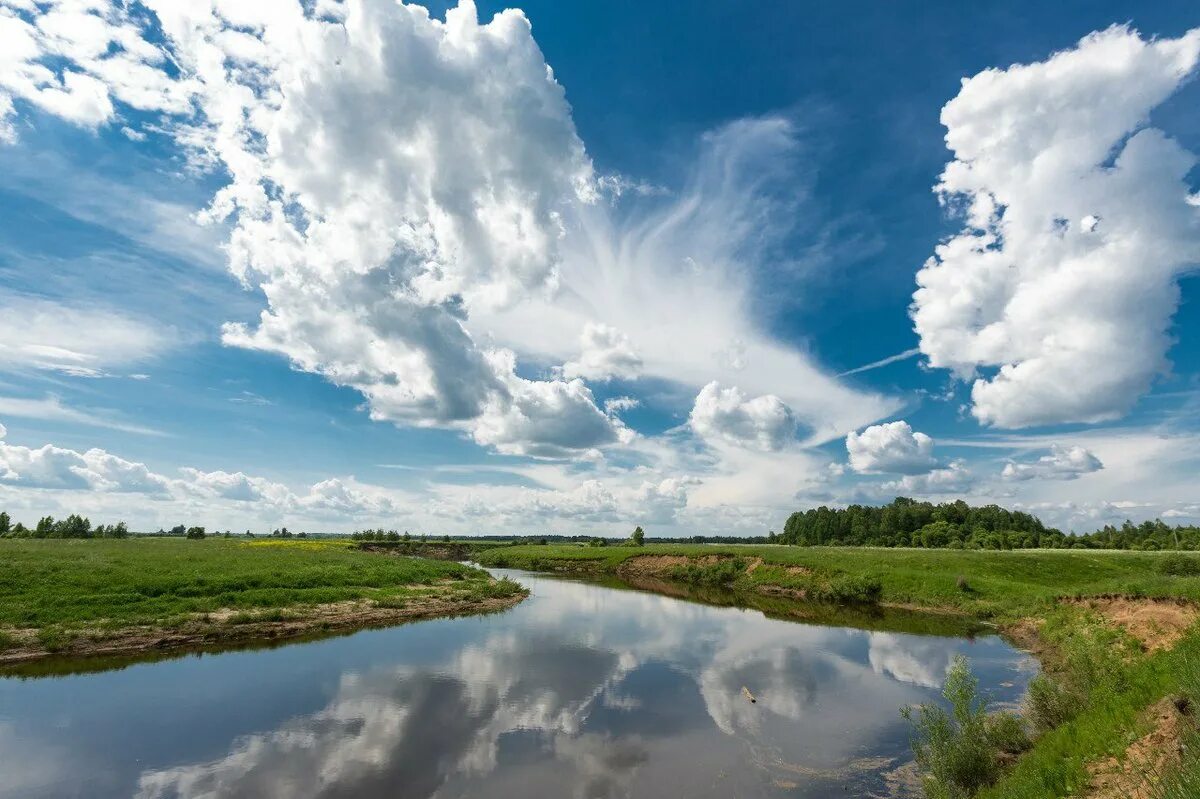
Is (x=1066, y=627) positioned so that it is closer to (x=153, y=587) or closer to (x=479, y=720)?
(x=479, y=720)

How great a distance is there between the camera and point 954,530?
5369 inches

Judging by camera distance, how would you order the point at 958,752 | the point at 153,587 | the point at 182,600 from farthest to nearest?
the point at 153,587 < the point at 182,600 < the point at 958,752

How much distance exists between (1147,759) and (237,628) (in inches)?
1586

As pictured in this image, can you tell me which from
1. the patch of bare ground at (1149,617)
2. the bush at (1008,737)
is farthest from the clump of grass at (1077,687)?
the patch of bare ground at (1149,617)

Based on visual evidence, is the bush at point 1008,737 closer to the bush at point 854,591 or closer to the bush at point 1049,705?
the bush at point 1049,705

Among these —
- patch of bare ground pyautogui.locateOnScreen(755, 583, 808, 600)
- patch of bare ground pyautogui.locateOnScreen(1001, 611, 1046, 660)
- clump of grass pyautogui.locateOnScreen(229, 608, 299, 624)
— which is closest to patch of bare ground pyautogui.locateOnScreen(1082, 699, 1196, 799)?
patch of bare ground pyautogui.locateOnScreen(1001, 611, 1046, 660)

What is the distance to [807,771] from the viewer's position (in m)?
17.3

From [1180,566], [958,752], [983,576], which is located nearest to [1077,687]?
[958,752]

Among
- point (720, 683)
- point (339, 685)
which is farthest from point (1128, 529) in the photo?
point (339, 685)

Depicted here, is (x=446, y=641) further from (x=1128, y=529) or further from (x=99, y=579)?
(x=1128, y=529)

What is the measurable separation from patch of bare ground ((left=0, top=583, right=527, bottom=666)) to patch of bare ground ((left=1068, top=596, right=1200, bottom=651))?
42422mm

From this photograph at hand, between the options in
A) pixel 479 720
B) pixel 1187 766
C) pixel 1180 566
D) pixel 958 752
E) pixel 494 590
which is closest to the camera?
pixel 1187 766

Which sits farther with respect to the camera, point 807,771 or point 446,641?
point 446,641

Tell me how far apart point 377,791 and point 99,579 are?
109 feet
